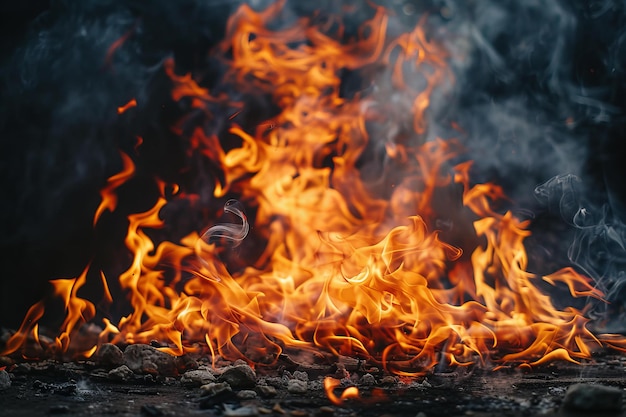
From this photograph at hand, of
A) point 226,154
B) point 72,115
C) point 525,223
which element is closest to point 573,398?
point 525,223

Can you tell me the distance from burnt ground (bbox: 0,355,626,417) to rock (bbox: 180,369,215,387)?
0.21 ft

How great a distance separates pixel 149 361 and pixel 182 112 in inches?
153

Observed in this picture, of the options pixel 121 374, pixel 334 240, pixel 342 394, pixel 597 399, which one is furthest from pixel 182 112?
pixel 597 399

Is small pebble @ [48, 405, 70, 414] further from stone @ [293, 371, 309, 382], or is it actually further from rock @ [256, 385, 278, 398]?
stone @ [293, 371, 309, 382]

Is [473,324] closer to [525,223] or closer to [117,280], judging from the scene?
[525,223]

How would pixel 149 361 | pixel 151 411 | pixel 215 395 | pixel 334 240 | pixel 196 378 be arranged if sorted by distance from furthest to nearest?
pixel 334 240
pixel 149 361
pixel 196 378
pixel 215 395
pixel 151 411

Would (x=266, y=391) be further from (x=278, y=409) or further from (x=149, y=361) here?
(x=149, y=361)

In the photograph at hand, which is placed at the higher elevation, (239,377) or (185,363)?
(239,377)

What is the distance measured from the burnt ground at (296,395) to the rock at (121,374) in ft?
0.11

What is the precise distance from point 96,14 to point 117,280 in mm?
3133

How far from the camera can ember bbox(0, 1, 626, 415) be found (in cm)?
505

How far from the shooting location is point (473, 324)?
5.25m

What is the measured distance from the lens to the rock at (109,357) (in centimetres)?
489

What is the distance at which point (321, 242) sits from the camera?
19.9 feet
